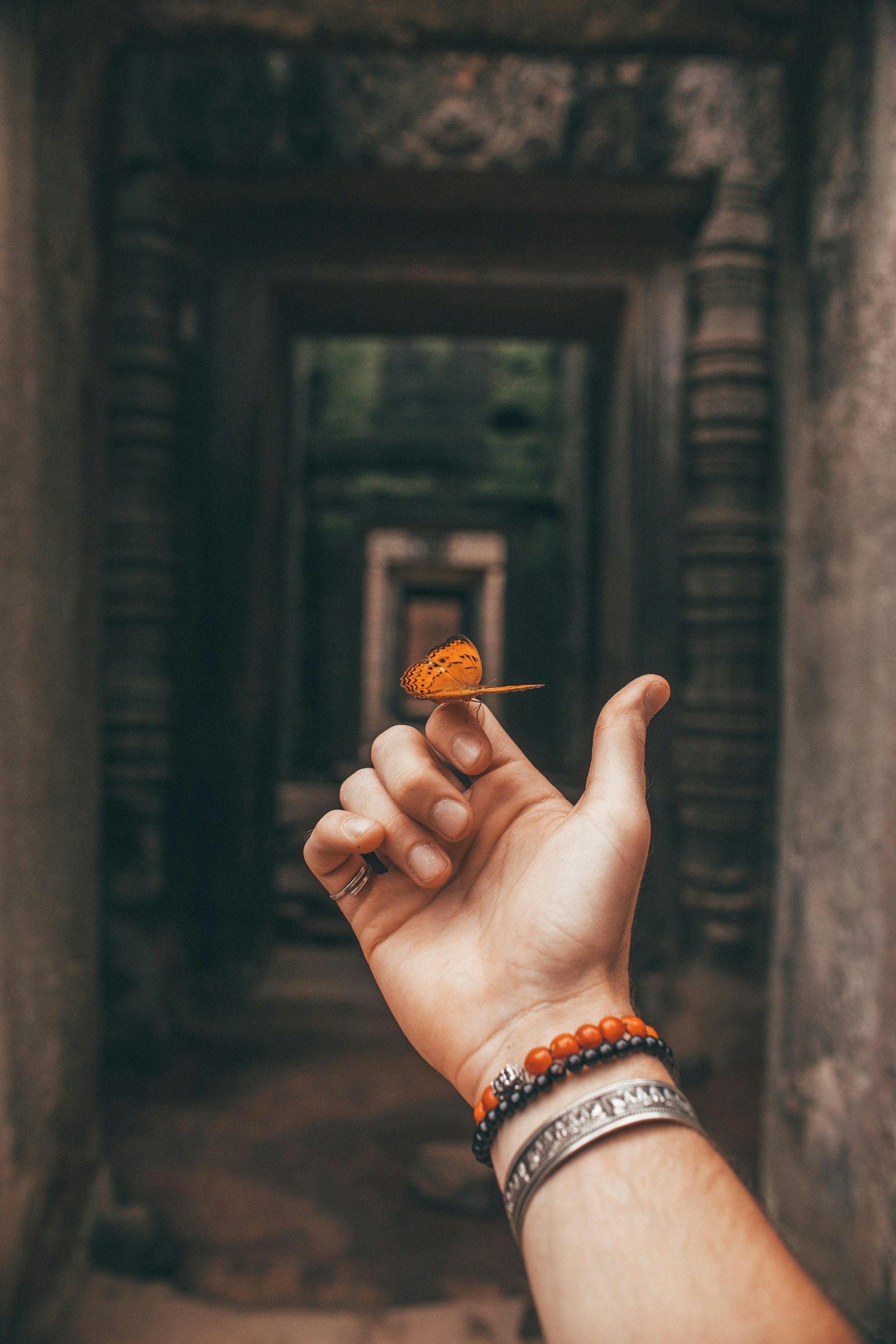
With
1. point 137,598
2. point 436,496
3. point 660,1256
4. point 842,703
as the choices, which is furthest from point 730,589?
point 436,496

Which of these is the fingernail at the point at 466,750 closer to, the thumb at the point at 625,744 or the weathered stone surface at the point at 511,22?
the thumb at the point at 625,744

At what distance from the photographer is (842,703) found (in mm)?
1514

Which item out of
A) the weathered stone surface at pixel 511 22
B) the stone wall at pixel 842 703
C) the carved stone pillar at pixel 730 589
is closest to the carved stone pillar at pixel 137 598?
the weathered stone surface at pixel 511 22

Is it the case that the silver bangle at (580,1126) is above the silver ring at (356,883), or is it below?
below

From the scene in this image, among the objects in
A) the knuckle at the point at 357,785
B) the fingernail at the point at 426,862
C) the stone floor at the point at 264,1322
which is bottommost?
the stone floor at the point at 264,1322

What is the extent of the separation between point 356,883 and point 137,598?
2389mm

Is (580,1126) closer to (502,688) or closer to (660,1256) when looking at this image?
(660,1256)

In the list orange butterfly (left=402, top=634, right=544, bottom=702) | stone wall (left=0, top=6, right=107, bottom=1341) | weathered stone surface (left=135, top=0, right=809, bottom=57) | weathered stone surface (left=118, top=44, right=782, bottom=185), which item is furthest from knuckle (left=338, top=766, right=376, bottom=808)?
weathered stone surface (left=118, top=44, right=782, bottom=185)

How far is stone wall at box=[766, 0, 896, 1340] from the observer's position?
1.35 metres

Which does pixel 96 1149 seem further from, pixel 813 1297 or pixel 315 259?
pixel 315 259

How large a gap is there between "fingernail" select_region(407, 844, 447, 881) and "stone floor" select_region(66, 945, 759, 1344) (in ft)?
5.34

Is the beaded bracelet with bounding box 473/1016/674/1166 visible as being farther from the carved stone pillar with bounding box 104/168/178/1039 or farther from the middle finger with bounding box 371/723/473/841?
the carved stone pillar with bounding box 104/168/178/1039

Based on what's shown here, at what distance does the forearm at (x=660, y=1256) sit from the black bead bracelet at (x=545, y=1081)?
0.16 feet

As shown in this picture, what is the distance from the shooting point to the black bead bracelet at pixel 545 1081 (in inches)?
23.1
